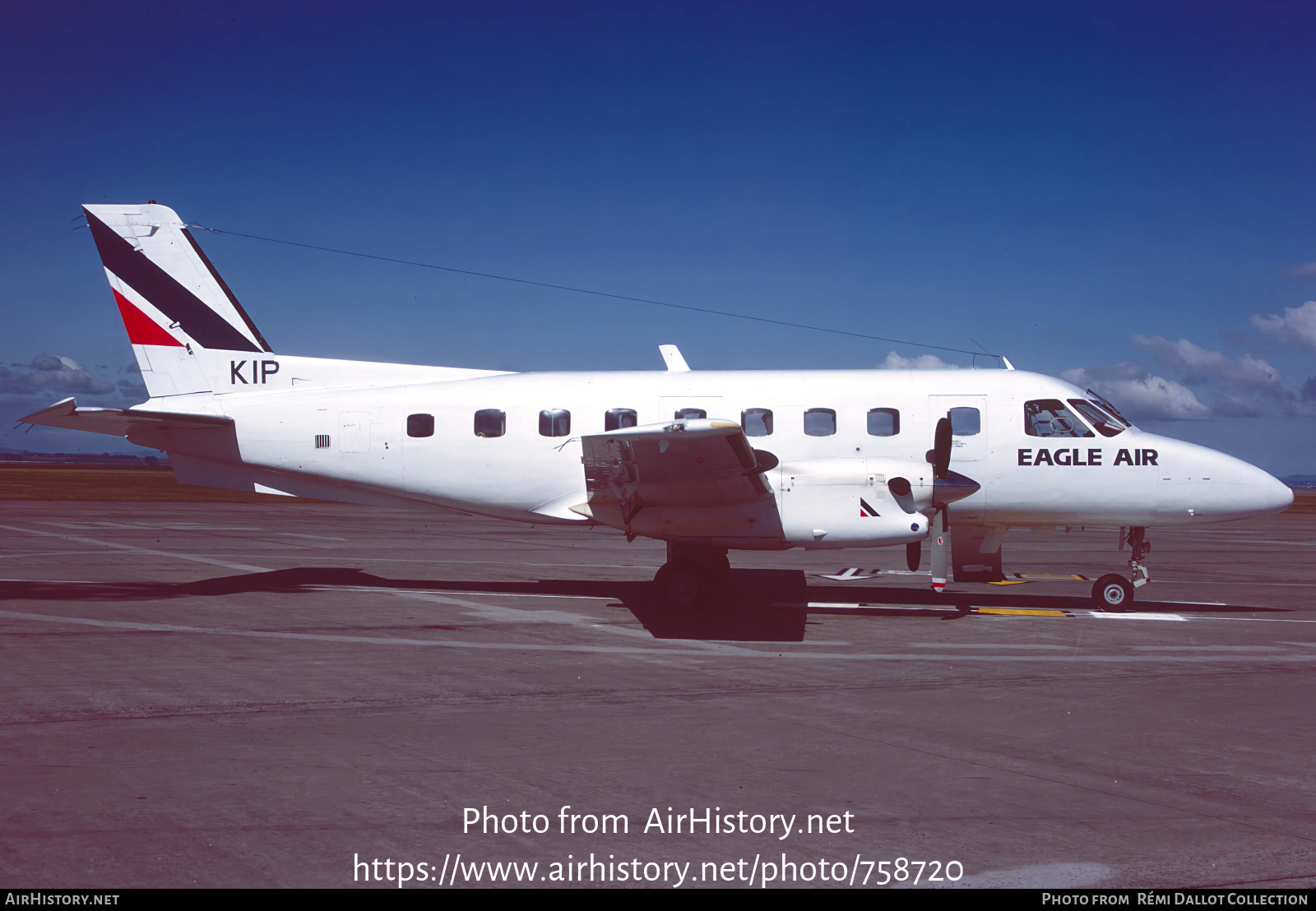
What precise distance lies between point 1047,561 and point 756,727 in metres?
16.3

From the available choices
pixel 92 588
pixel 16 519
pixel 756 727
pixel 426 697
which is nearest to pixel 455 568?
pixel 92 588

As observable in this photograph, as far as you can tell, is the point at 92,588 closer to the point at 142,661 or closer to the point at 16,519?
the point at 142,661

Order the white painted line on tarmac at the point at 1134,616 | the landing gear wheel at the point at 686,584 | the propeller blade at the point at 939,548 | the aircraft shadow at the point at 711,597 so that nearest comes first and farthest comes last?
the propeller blade at the point at 939,548, the aircraft shadow at the point at 711,597, the landing gear wheel at the point at 686,584, the white painted line on tarmac at the point at 1134,616

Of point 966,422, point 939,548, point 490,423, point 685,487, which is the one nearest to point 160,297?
point 490,423

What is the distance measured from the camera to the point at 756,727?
6926 mm

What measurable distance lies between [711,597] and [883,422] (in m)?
3.57

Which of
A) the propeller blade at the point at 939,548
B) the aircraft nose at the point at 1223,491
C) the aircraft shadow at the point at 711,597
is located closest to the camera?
the propeller blade at the point at 939,548

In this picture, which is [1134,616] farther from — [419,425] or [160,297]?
[160,297]

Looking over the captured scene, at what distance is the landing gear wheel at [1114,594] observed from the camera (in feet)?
43.1

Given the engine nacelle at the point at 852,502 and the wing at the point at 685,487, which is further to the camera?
the engine nacelle at the point at 852,502

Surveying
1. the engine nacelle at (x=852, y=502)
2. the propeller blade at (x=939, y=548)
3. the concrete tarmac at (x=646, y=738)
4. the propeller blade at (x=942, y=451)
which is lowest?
the concrete tarmac at (x=646, y=738)

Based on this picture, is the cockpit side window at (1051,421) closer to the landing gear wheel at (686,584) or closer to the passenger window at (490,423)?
the landing gear wheel at (686,584)

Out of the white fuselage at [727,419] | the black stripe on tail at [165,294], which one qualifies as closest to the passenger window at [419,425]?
the white fuselage at [727,419]

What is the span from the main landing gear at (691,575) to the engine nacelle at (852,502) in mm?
1178
